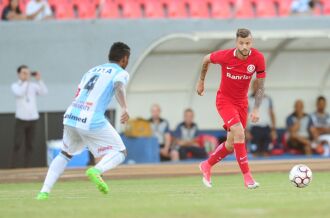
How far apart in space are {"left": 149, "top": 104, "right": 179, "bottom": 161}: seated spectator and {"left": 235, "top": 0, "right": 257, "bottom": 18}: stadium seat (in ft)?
11.5

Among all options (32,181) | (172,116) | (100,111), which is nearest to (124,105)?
(100,111)

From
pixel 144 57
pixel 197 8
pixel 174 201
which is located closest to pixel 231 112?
pixel 174 201

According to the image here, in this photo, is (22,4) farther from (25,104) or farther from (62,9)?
(25,104)

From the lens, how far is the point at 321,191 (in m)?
12.3

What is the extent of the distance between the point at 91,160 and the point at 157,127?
168cm

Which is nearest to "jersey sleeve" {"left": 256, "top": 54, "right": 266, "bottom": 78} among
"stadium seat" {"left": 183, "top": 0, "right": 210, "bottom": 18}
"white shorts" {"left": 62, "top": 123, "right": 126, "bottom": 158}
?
"white shorts" {"left": 62, "top": 123, "right": 126, "bottom": 158}

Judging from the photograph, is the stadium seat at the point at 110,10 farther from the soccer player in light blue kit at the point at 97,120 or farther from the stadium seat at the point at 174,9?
the soccer player in light blue kit at the point at 97,120

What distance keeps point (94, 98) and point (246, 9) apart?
12969 mm

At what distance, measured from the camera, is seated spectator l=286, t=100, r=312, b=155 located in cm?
2288

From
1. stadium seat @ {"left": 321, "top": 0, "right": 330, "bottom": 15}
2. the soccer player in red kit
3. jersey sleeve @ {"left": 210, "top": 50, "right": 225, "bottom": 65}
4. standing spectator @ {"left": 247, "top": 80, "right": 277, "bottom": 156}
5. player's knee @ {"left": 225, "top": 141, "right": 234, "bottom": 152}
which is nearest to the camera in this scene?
the soccer player in red kit

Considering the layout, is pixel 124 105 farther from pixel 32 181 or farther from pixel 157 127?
pixel 157 127

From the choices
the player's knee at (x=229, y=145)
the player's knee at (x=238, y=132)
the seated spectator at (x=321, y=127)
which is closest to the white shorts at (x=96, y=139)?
the player's knee at (x=238, y=132)

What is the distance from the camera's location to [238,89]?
13.4 m

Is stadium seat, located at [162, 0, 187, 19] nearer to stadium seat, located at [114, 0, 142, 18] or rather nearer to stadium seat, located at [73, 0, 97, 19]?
stadium seat, located at [114, 0, 142, 18]
